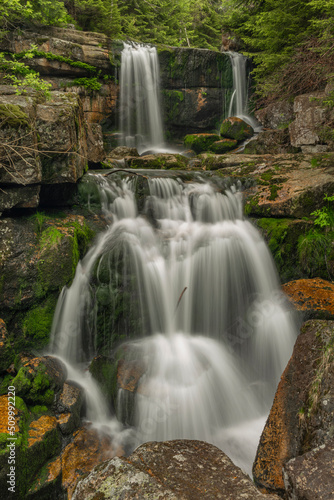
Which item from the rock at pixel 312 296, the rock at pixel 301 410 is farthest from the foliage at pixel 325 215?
the rock at pixel 301 410

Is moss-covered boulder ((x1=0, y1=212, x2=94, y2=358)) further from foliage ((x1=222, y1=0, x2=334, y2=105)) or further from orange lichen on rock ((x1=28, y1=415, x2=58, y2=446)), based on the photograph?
foliage ((x1=222, y1=0, x2=334, y2=105))

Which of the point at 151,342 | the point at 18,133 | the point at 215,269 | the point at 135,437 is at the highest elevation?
the point at 18,133

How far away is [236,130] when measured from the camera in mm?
13016

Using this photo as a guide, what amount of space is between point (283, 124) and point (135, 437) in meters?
11.6

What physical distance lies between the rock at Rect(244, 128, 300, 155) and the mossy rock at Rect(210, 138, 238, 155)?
1.94 m

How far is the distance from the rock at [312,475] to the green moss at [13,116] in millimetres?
5163

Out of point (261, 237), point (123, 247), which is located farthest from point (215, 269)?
point (123, 247)

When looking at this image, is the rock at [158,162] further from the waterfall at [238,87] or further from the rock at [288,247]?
the waterfall at [238,87]

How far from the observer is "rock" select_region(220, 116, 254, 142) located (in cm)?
1289

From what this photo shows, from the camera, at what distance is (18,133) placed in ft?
15.2

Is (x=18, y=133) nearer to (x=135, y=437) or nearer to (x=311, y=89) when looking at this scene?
(x=135, y=437)

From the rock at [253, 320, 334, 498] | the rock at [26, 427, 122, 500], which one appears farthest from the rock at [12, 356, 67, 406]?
the rock at [253, 320, 334, 498]

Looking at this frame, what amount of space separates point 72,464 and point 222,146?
11753mm

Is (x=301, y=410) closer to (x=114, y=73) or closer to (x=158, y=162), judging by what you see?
(x=158, y=162)
